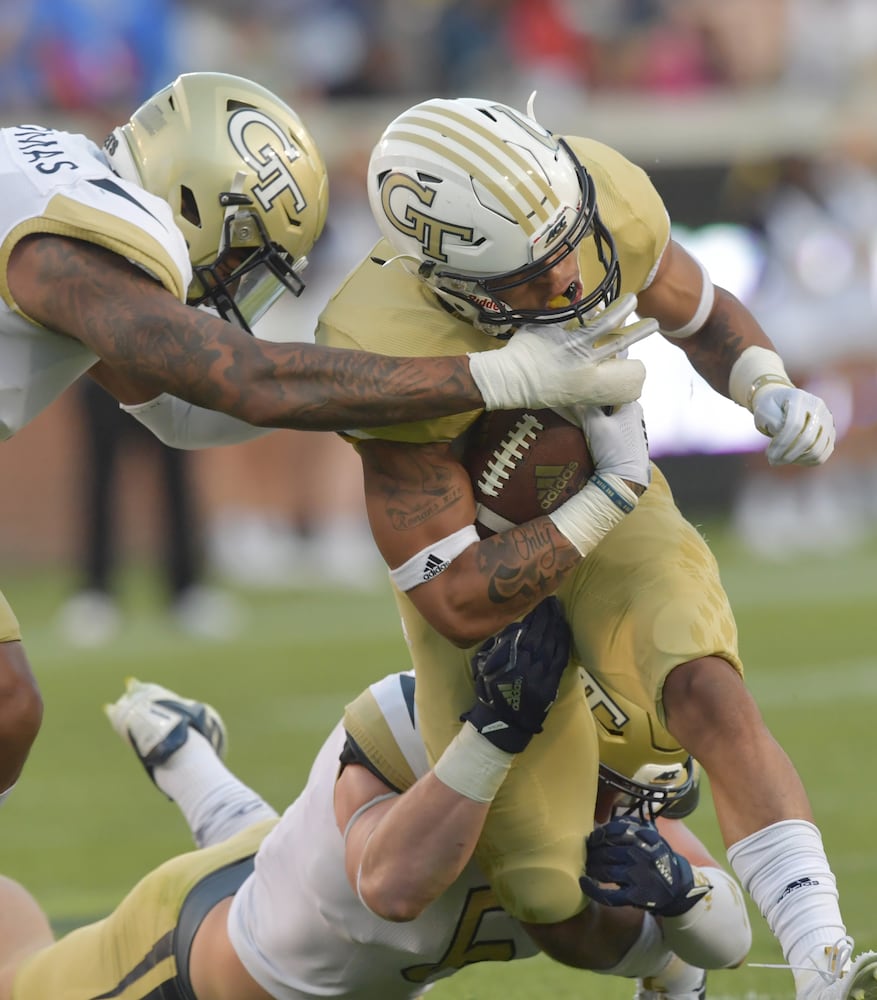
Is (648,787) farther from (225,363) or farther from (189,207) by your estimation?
(189,207)

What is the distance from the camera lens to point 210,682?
7.98m

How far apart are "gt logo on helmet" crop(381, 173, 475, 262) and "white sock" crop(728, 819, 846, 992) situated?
109 centimetres

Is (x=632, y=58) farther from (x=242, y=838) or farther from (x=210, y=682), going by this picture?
(x=242, y=838)

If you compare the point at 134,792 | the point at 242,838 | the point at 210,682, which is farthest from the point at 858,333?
the point at 242,838

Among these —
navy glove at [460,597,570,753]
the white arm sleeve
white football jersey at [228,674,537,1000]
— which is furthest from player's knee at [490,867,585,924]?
the white arm sleeve

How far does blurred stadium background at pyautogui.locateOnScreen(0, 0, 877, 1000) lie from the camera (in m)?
8.77

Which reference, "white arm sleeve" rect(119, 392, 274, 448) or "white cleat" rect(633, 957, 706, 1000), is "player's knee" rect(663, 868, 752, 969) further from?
"white arm sleeve" rect(119, 392, 274, 448)

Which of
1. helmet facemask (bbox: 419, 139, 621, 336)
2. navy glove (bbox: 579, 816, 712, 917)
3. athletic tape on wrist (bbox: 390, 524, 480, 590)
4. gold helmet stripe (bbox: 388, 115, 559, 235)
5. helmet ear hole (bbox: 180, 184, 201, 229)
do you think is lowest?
navy glove (bbox: 579, 816, 712, 917)

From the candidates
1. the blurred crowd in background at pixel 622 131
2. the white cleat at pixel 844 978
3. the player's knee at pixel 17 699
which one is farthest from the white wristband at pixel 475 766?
the blurred crowd in background at pixel 622 131

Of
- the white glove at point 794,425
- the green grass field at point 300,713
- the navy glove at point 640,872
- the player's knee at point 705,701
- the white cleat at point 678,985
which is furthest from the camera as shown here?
the green grass field at point 300,713

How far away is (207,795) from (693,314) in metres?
1.52

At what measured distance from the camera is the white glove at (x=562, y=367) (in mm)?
3254

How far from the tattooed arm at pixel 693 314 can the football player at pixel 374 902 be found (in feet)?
2.33

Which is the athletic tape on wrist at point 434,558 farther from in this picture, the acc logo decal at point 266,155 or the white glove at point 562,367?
the acc logo decal at point 266,155
